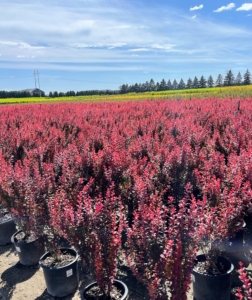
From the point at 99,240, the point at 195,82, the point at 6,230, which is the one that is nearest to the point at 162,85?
the point at 195,82

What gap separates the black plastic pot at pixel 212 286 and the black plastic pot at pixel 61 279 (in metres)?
1.52

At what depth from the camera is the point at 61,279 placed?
3561mm

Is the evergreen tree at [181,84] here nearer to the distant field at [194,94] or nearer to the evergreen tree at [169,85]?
the evergreen tree at [169,85]

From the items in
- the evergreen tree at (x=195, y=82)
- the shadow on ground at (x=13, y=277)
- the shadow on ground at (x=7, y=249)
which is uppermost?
the evergreen tree at (x=195, y=82)

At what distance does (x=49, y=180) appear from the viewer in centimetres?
420

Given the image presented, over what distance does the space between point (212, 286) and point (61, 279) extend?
1.83 metres

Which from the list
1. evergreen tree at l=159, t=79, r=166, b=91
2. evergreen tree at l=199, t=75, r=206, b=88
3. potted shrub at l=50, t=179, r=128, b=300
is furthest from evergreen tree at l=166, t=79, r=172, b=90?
potted shrub at l=50, t=179, r=128, b=300

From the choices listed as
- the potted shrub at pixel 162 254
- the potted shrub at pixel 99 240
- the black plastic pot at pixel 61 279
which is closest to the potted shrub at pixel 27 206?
the black plastic pot at pixel 61 279

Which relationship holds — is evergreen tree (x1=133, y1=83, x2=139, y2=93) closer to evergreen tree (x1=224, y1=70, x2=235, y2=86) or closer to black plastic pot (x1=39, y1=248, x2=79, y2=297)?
evergreen tree (x1=224, y1=70, x2=235, y2=86)

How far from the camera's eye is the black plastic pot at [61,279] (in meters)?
3.54

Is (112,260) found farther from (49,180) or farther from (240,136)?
(240,136)

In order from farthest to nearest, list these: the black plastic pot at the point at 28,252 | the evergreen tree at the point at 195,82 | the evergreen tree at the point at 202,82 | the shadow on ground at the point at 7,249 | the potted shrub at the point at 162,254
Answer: the evergreen tree at the point at 195,82
the evergreen tree at the point at 202,82
the shadow on ground at the point at 7,249
the black plastic pot at the point at 28,252
the potted shrub at the point at 162,254

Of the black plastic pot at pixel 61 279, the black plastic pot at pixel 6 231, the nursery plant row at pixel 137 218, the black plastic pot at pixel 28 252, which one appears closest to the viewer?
the nursery plant row at pixel 137 218

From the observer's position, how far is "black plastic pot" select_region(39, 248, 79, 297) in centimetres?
354
